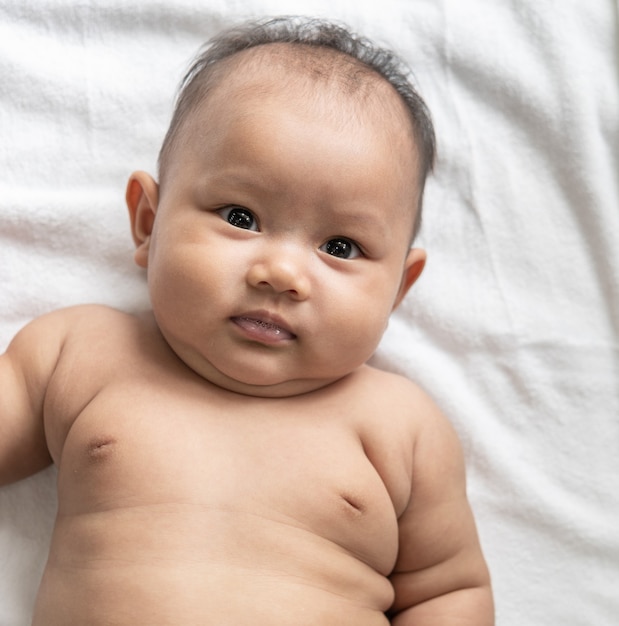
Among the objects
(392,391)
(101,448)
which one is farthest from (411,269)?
(101,448)

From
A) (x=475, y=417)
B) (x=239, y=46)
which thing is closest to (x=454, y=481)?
(x=475, y=417)

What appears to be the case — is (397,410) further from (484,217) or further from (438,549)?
(484,217)

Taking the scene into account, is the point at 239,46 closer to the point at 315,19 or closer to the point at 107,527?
the point at 315,19

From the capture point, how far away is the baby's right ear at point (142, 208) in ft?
5.11

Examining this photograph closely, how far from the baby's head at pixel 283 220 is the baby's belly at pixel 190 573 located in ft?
0.75

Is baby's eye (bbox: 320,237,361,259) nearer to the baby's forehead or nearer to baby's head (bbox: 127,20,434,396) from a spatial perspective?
baby's head (bbox: 127,20,434,396)

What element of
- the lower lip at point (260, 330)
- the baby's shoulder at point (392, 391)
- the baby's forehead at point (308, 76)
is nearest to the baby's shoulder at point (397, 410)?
the baby's shoulder at point (392, 391)

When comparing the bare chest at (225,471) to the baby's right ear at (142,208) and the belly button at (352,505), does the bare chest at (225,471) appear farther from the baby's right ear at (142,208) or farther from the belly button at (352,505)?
the baby's right ear at (142,208)

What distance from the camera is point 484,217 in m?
1.84

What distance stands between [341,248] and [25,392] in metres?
0.55

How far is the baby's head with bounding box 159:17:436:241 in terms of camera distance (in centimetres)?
146

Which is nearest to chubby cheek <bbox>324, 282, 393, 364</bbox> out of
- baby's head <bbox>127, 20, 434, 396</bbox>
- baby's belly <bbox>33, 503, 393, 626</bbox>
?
baby's head <bbox>127, 20, 434, 396</bbox>

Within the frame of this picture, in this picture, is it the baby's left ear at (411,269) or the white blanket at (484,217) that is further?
the white blanket at (484,217)

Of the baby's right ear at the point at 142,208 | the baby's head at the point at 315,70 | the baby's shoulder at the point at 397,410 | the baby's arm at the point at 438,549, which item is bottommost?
the baby's arm at the point at 438,549
